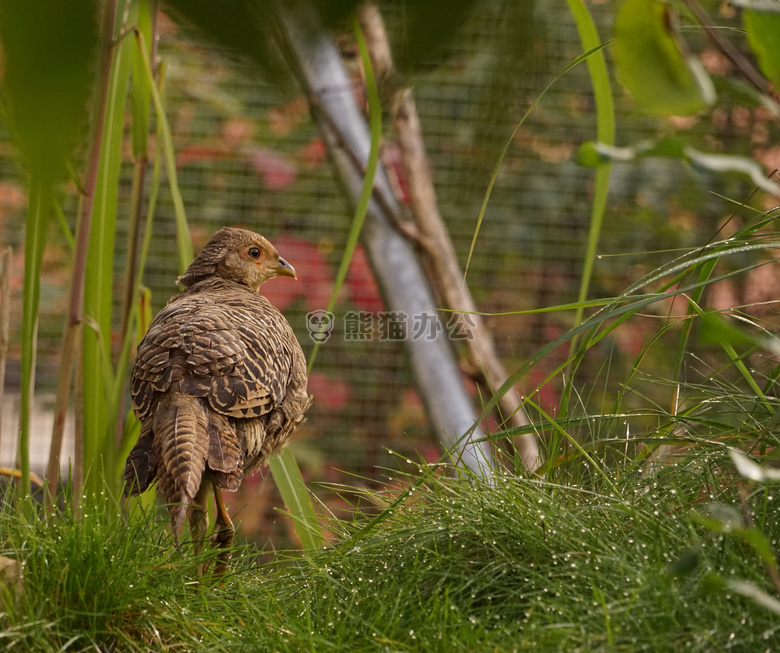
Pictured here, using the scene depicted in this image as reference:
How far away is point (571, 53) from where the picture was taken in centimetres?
284

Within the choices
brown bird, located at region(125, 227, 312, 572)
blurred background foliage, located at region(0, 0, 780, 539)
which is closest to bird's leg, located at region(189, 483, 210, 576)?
brown bird, located at region(125, 227, 312, 572)

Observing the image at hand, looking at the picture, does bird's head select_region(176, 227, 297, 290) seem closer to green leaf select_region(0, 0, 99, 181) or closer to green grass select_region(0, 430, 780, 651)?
green grass select_region(0, 430, 780, 651)

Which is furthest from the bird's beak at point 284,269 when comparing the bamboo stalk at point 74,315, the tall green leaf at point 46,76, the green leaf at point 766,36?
the tall green leaf at point 46,76

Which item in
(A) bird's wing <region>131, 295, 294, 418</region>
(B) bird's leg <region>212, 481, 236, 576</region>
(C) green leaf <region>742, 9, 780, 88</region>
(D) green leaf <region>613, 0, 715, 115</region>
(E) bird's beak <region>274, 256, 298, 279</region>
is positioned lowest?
(B) bird's leg <region>212, 481, 236, 576</region>

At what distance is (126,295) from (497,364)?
964 mm

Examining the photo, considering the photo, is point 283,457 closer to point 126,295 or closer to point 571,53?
point 126,295

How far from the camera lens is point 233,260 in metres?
1.78

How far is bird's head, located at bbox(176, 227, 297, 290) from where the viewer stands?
1.76 meters

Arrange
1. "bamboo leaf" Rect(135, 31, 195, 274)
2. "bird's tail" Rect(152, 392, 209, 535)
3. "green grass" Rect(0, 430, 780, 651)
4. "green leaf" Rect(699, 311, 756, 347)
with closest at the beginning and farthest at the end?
"green leaf" Rect(699, 311, 756, 347) < "green grass" Rect(0, 430, 780, 651) < "bird's tail" Rect(152, 392, 209, 535) < "bamboo leaf" Rect(135, 31, 195, 274)

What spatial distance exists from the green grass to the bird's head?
2.32 ft

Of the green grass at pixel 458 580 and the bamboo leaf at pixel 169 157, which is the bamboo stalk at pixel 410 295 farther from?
the green grass at pixel 458 580

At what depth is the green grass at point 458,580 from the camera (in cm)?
77

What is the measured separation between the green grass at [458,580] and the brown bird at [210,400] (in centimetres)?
8

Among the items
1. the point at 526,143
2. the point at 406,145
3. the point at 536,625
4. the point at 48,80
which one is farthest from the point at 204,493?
the point at 526,143
